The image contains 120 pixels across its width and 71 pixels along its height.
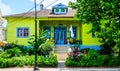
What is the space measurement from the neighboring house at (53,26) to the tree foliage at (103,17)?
473cm

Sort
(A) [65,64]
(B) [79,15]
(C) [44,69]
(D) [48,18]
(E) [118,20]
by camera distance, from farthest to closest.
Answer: (D) [48,18], (B) [79,15], (A) [65,64], (C) [44,69], (E) [118,20]

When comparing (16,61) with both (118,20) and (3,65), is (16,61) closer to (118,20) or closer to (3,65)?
(3,65)

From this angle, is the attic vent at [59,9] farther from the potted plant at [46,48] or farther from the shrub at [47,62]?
the shrub at [47,62]

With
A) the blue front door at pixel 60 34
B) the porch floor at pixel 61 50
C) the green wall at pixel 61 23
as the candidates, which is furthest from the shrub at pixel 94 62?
the blue front door at pixel 60 34

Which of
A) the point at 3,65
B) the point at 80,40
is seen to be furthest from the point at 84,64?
the point at 80,40

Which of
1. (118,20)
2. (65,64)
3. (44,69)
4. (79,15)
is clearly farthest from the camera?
(79,15)

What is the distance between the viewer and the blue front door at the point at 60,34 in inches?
1750

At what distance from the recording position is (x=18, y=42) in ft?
143

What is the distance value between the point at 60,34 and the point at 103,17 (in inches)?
640

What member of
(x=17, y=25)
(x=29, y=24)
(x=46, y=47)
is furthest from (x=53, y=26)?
(x=46, y=47)

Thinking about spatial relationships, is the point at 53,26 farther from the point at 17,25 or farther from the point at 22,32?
the point at 17,25

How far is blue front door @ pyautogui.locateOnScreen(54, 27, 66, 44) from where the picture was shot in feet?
146

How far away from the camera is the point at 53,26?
145 ft

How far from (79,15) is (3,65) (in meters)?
8.38
